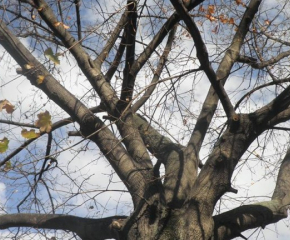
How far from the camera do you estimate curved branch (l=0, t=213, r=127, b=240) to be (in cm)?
489

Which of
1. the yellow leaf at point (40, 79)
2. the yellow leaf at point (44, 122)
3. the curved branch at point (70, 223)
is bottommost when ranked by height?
the curved branch at point (70, 223)

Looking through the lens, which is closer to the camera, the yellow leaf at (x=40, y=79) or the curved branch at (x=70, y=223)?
the curved branch at (x=70, y=223)

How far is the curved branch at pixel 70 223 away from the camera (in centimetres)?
489

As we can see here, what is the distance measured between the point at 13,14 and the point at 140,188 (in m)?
2.51

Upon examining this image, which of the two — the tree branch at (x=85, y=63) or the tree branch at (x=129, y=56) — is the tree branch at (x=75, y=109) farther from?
the tree branch at (x=129, y=56)

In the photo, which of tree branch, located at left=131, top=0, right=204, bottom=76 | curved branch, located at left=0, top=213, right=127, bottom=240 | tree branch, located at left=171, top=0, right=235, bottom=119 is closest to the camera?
tree branch, located at left=171, top=0, right=235, bottom=119

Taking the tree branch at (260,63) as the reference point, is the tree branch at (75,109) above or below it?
below

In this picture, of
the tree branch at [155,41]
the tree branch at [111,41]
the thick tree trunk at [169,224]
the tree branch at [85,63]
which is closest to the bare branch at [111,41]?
the tree branch at [111,41]

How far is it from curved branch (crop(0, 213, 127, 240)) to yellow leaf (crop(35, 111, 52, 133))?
0.93 metres

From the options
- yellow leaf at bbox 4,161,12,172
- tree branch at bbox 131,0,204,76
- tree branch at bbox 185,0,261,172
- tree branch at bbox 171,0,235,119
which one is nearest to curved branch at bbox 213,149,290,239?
tree branch at bbox 185,0,261,172

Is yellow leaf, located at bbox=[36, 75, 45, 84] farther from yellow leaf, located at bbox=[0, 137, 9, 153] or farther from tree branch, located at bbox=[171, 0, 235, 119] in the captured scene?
tree branch, located at bbox=[171, 0, 235, 119]

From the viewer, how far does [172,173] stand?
16.3 feet

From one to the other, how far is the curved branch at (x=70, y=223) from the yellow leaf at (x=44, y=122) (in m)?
0.93

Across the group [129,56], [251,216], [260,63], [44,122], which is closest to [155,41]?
[129,56]
